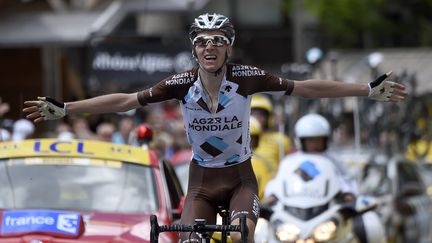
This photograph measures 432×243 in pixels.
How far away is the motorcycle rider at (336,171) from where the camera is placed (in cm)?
1153

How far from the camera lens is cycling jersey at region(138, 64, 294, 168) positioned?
8.62 metres

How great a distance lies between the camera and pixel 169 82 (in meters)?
8.62

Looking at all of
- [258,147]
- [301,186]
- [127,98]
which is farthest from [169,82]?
[258,147]

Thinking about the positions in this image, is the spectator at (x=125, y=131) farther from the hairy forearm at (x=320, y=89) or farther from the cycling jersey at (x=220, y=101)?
the hairy forearm at (x=320, y=89)

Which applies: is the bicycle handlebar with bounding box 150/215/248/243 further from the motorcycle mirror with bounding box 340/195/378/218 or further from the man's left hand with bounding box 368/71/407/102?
the motorcycle mirror with bounding box 340/195/378/218

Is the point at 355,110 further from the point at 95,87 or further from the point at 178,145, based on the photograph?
the point at 95,87

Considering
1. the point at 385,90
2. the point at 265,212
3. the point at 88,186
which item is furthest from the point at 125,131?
the point at 385,90

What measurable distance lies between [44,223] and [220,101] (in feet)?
4.92

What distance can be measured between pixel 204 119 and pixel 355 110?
1217cm

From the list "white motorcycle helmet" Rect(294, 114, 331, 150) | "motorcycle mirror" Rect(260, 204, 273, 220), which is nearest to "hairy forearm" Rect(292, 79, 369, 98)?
"motorcycle mirror" Rect(260, 204, 273, 220)

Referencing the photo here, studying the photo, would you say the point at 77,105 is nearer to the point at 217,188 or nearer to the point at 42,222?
the point at 42,222

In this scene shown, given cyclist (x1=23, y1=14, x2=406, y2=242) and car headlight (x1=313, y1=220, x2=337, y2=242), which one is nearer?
cyclist (x1=23, y1=14, x2=406, y2=242)

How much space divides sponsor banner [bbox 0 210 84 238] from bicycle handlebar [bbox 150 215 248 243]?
127 centimetres

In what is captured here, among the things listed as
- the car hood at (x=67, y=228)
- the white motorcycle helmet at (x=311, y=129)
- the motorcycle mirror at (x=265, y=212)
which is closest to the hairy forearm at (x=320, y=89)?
the car hood at (x=67, y=228)
